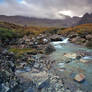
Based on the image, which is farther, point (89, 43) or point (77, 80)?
point (89, 43)

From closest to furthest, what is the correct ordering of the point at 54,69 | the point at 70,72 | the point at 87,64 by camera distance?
the point at 70,72, the point at 54,69, the point at 87,64

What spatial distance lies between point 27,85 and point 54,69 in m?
5.82

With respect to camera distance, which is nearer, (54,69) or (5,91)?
(5,91)

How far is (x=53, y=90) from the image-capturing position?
9797mm

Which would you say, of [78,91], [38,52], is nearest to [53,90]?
[78,91]

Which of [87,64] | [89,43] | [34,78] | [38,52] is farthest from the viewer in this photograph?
[89,43]

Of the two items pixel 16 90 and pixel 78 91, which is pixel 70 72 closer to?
pixel 78 91

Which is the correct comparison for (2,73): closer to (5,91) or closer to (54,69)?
(5,91)

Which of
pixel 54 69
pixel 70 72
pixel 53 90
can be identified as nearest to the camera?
pixel 53 90

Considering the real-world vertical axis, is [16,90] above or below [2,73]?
below

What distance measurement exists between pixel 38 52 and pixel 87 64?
1065cm

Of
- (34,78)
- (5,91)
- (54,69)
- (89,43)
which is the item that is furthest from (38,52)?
(89,43)

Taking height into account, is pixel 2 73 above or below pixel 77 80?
above

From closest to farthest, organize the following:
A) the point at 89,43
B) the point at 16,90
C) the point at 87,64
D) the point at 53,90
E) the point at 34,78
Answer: the point at 16,90
the point at 53,90
the point at 34,78
the point at 87,64
the point at 89,43
